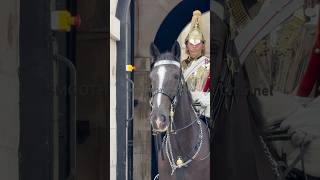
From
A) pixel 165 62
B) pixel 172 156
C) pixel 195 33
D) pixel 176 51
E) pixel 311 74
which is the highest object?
pixel 195 33

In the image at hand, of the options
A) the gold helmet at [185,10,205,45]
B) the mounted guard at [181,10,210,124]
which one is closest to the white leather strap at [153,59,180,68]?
the mounted guard at [181,10,210,124]

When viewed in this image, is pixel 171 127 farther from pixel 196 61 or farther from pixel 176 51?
pixel 196 61

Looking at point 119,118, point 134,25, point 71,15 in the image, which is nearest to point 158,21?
point 134,25

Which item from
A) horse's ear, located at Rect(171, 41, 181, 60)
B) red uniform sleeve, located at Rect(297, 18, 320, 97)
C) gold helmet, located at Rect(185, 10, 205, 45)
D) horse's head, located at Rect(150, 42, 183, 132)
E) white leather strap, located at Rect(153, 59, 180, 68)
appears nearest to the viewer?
red uniform sleeve, located at Rect(297, 18, 320, 97)

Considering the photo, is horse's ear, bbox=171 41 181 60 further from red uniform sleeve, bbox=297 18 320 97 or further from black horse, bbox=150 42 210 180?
red uniform sleeve, bbox=297 18 320 97

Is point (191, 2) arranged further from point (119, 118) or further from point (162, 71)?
point (119, 118)

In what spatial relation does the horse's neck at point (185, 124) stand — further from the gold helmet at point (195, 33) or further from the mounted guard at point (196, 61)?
the gold helmet at point (195, 33)

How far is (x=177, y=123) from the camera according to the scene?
5574mm

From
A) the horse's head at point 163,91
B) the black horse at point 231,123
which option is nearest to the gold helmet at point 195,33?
the horse's head at point 163,91

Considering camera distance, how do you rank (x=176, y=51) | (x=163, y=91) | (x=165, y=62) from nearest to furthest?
(x=163, y=91) → (x=165, y=62) → (x=176, y=51)

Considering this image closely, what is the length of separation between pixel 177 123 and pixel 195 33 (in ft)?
5.52

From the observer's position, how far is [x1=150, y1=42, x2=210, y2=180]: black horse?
17.8ft

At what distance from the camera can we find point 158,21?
7227mm

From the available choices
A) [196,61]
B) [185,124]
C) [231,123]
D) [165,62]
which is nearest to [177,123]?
[185,124]
